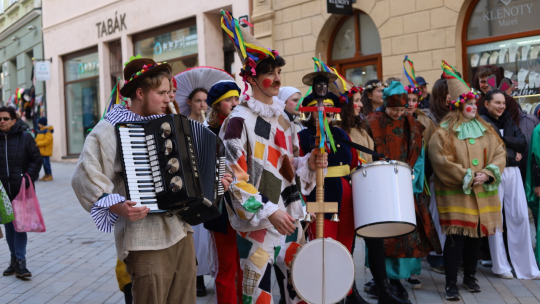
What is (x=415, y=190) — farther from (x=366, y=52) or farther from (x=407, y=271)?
(x=366, y=52)

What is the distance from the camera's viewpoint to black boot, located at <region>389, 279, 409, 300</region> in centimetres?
478

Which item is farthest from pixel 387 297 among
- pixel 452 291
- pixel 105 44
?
pixel 105 44

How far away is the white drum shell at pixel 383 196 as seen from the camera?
3803 mm

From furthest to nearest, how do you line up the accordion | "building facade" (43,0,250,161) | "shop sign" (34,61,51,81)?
"shop sign" (34,61,51,81) < "building facade" (43,0,250,161) < the accordion

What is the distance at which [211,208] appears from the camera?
2.74 meters

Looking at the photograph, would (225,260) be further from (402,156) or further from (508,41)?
(508,41)

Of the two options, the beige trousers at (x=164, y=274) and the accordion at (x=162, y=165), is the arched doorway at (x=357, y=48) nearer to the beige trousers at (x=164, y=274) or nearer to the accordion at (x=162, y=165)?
the beige trousers at (x=164, y=274)

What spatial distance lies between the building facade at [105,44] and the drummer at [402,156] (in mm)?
8418

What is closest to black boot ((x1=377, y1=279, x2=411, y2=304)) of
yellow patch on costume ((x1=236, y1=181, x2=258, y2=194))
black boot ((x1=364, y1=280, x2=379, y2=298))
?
black boot ((x1=364, y1=280, x2=379, y2=298))

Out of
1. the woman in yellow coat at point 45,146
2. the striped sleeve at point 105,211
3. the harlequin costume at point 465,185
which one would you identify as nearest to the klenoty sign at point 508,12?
the harlequin costume at point 465,185

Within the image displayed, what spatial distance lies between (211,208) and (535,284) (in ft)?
12.7

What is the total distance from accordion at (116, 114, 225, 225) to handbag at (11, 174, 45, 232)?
394cm

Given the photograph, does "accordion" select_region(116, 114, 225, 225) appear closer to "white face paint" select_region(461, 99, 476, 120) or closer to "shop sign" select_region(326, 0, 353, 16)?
"white face paint" select_region(461, 99, 476, 120)

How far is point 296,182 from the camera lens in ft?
12.5
